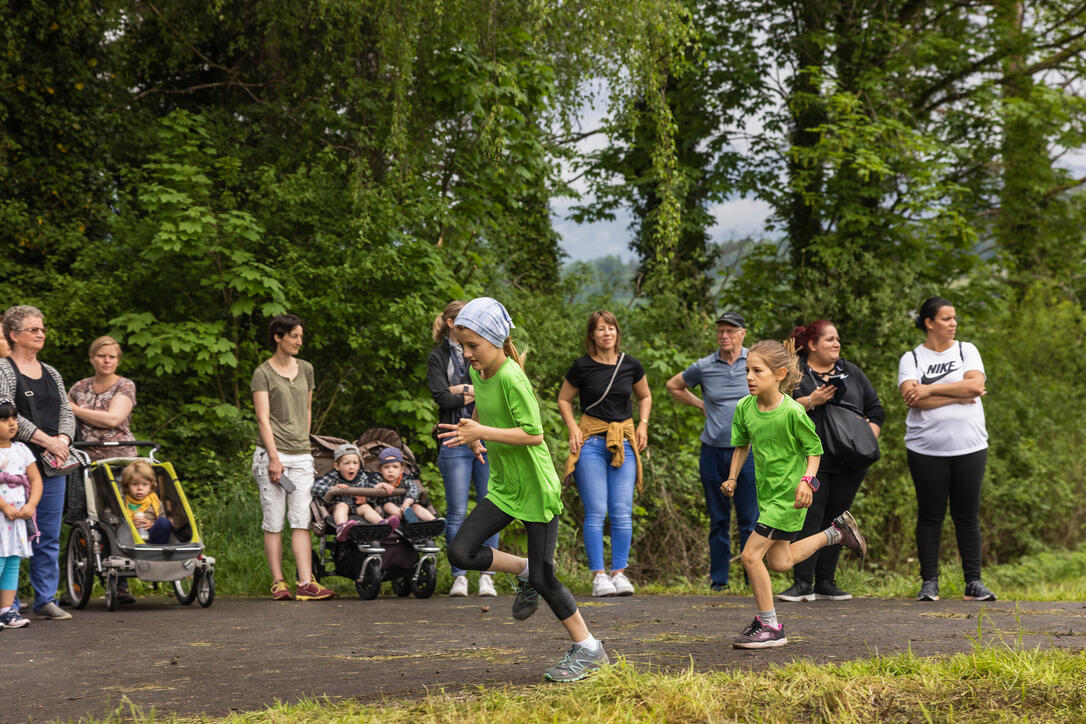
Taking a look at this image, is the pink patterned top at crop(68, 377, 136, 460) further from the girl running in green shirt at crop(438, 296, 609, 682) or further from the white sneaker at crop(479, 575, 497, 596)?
the girl running in green shirt at crop(438, 296, 609, 682)

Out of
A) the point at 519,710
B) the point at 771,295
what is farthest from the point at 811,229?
the point at 519,710

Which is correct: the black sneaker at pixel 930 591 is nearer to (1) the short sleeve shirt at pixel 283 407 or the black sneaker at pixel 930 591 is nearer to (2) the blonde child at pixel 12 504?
(1) the short sleeve shirt at pixel 283 407

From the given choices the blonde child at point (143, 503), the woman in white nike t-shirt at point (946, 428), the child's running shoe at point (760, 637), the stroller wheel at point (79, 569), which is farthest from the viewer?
the blonde child at point (143, 503)

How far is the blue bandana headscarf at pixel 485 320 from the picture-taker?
203 inches

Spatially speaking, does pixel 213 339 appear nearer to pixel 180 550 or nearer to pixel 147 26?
pixel 180 550

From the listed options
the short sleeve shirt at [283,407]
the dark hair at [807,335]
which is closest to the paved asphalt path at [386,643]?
the short sleeve shirt at [283,407]

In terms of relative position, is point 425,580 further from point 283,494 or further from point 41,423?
point 41,423

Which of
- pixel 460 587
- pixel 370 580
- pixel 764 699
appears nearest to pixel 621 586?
pixel 460 587

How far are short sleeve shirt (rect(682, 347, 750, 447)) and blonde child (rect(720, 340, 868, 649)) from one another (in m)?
2.73

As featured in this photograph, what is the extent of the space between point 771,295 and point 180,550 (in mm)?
16137

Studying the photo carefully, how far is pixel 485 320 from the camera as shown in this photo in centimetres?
516

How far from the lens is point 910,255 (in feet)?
69.1

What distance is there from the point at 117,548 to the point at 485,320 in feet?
16.2

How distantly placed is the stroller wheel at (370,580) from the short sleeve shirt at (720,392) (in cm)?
307
